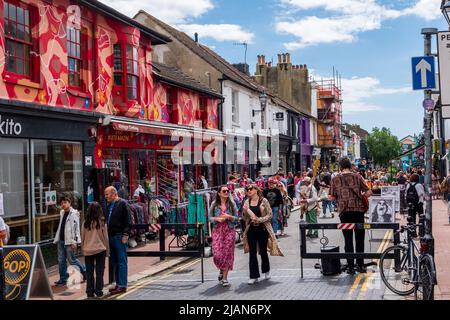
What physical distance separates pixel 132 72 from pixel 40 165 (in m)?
5.46

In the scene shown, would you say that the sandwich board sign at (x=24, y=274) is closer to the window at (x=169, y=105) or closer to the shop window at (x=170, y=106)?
the window at (x=169, y=105)

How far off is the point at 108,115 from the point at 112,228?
6632 millimetres

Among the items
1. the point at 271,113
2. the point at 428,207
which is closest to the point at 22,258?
the point at 428,207

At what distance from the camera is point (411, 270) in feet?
28.3

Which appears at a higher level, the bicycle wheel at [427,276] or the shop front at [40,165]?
the shop front at [40,165]

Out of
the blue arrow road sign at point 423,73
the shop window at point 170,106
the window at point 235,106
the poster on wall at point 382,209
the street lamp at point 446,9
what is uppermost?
the window at point 235,106

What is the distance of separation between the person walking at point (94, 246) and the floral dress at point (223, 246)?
2.00 metres

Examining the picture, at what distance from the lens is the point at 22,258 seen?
823 centimetres

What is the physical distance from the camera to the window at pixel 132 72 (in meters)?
17.7

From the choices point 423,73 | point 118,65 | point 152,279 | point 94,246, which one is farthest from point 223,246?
point 118,65

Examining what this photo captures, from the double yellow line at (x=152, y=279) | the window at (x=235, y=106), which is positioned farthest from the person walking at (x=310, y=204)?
the window at (x=235, y=106)

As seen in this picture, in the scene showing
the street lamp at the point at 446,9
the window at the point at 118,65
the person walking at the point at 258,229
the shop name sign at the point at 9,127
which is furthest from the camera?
the window at the point at 118,65

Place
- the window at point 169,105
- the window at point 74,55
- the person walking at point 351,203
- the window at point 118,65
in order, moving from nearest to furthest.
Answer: the person walking at point 351,203
the window at point 74,55
the window at point 118,65
the window at point 169,105
